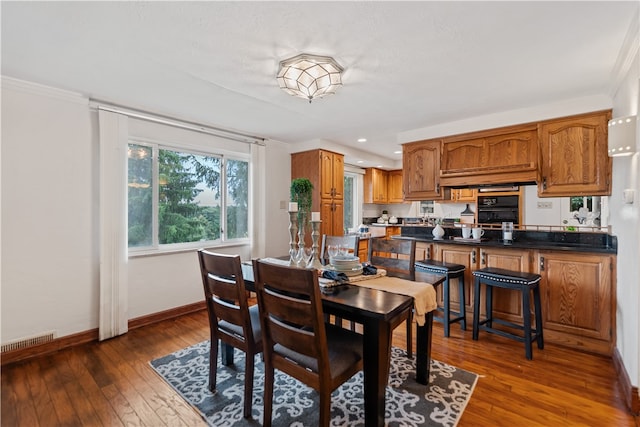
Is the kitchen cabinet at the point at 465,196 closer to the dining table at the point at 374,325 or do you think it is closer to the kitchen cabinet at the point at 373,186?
the kitchen cabinet at the point at 373,186

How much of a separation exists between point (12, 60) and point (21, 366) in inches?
91.9

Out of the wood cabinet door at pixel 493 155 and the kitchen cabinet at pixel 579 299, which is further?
the wood cabinet door at pixel 493 155

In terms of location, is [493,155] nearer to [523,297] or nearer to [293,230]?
[523,297]

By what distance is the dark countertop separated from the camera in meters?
2.66

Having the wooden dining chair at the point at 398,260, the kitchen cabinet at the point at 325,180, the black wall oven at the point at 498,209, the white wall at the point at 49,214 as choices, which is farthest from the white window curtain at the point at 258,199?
the black wall oven at the point at 498,209

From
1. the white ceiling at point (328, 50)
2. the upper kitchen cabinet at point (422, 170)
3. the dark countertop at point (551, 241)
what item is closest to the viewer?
the white ceiling at point (328, 50)

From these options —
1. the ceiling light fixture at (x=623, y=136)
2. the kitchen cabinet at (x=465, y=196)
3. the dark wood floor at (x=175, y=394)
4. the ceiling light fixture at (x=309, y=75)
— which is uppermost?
the ceiling light fixture at (x=309, y=75)

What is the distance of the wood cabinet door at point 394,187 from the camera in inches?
268

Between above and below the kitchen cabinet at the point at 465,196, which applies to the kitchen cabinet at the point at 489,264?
below

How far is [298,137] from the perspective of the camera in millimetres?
4344

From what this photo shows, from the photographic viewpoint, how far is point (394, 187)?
270 inches

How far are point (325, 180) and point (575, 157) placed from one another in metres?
2.89

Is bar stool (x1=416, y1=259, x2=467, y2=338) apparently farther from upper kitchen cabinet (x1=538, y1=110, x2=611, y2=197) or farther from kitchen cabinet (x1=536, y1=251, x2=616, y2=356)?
upper kitchen cabinet (x1=538, y1=110, x2=611, y2=197)

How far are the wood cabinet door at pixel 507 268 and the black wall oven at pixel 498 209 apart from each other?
8.28 feet
